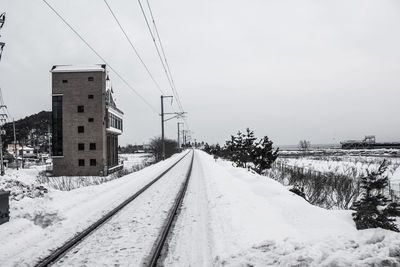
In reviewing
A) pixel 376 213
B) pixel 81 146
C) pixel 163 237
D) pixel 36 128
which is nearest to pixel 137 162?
pixel 81 146

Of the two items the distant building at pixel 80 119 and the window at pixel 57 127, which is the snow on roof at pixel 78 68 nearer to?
the distant building at pixel 80 119

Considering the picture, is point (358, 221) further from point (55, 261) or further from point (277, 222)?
point (55, 261)

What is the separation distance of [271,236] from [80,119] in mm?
42368

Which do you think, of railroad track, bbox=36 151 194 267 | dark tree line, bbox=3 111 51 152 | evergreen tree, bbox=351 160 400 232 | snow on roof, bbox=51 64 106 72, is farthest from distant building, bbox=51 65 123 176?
dark tree line, bbox=3 111 51 152

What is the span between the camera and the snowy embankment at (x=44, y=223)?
5.92m

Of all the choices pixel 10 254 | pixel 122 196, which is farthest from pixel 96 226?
pixel 122 196

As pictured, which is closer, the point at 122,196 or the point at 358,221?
the point at 358,221

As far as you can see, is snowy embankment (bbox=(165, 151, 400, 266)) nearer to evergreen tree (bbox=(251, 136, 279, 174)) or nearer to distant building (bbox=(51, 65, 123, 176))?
evergreen tree (bbox=(251, 136, 279, 174))

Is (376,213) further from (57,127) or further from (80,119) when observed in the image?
(57,127)

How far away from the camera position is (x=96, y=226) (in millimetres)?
7652

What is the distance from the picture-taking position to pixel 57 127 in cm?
4516

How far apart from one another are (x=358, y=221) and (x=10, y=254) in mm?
7080

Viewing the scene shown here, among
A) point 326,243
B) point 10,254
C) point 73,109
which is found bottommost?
point 10,254

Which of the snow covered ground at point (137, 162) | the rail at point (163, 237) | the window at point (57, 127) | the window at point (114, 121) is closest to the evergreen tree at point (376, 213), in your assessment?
the rail at point (163, 237)
